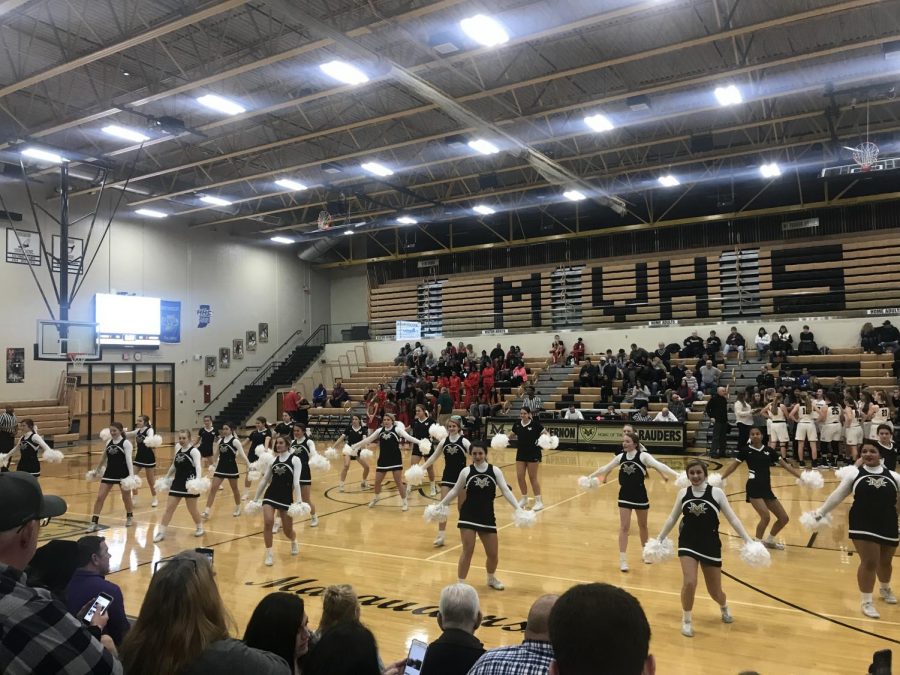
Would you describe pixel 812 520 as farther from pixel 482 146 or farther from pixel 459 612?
pixel 482 146

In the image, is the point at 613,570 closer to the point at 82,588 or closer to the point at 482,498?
the point at 482,498

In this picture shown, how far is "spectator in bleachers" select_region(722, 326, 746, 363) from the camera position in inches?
926

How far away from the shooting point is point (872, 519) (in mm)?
7039

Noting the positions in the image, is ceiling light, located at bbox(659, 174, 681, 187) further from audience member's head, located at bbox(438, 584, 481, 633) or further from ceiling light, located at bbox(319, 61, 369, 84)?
audience member's head, located at bbox(438, 584, 481, 633)

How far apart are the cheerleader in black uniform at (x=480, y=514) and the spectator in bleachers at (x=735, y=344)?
17.7m

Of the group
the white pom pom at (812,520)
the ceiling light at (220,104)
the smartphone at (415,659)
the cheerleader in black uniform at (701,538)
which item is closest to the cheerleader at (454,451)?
the cheerleader in black uniform at (701,538)

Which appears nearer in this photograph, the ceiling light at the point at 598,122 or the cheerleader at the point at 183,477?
the cheerleader at the point at 183,477

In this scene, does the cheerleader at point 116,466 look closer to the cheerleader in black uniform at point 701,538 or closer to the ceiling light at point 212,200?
the cheerleader in black uniform at point 701,538

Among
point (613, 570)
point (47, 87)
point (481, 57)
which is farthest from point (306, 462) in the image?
point (47, 87)

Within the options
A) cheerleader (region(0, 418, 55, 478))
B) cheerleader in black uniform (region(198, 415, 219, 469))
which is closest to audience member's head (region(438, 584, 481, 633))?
cheerleader (region(0, 418, 55, 478))

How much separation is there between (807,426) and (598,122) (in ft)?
29.8

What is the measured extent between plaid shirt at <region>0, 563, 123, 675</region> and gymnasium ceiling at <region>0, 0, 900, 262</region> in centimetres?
1114

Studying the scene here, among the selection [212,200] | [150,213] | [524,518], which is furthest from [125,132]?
[524,518]

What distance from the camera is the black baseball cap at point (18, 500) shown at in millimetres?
2025
